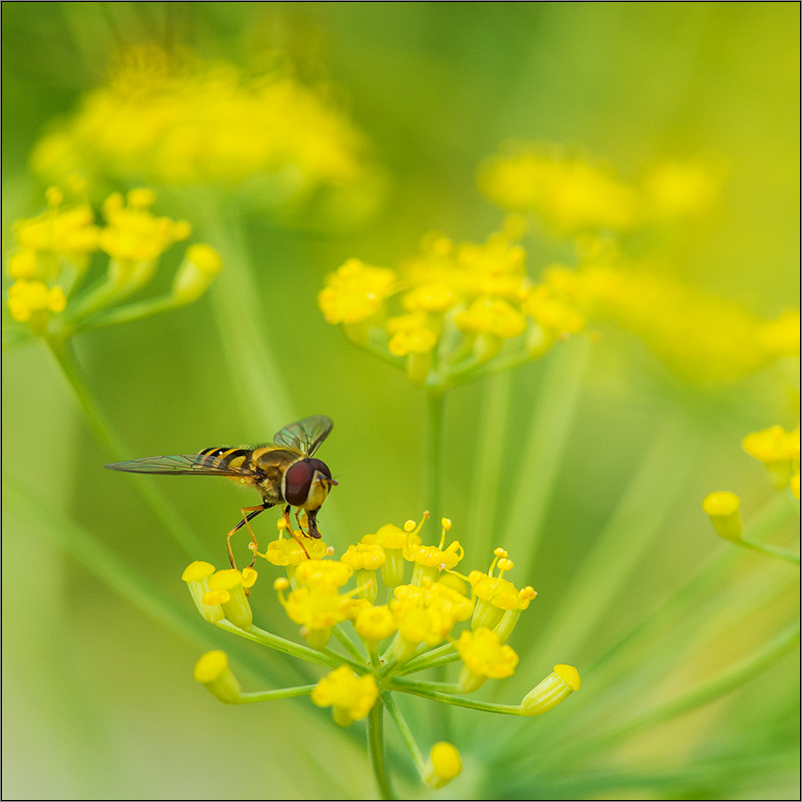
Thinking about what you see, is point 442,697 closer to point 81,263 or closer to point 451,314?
point 451,314


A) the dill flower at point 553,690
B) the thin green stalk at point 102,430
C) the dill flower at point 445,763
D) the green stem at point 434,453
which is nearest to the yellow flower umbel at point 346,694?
the dill flower at point 445,763

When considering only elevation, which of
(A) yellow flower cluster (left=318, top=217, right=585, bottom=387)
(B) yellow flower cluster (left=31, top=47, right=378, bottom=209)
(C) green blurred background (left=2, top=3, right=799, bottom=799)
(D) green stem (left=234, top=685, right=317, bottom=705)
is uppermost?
(B) yellow flower cluster (left=31, top=47, right=378, bottom=209)

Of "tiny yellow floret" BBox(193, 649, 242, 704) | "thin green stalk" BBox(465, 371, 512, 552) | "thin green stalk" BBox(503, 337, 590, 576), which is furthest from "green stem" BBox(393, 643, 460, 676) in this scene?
"thin green stalk" BBox(503, 337, 590, 576)

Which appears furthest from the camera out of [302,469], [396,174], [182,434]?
[396,174]

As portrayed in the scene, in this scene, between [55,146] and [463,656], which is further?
[55,146]

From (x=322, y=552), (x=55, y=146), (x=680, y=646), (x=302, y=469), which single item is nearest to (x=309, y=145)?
(x=55, y=146)

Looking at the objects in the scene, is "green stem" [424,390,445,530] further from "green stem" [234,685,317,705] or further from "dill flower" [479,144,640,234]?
"dill flower" [479,144,640,234]

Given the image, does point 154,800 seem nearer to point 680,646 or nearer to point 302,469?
point 302,469
